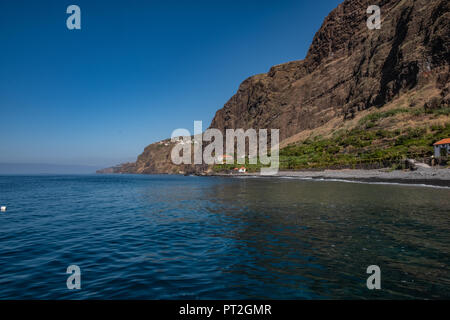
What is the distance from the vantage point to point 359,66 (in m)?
131

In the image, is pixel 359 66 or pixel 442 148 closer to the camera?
pixel 442 148

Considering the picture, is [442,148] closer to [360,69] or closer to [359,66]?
[360,69]

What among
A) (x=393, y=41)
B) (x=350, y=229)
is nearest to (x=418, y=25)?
(x=393, y=41)

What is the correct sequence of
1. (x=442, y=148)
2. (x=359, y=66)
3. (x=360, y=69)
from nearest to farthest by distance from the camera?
1. (x=442, y=148)
2. (x=360, y=69)
3. (x=359, y=66)

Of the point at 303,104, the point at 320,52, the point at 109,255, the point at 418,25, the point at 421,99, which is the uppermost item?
the point at 320,52

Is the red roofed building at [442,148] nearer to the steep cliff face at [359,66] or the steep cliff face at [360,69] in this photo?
the steep cliff face at [360,69]

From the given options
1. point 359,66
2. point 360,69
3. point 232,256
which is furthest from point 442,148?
point 359,66

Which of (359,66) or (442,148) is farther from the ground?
(359,66)

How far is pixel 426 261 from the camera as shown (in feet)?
30.8

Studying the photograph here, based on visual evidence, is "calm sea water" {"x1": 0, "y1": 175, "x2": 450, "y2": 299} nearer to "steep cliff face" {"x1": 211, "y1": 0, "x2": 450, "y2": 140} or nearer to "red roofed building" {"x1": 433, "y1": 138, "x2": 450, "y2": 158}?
"red roofed building" {"x1": 433, "y1": 138, "x2": 450, "y2": 158}

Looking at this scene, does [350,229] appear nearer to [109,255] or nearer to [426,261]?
[426,261]

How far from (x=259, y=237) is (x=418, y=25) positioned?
121 m

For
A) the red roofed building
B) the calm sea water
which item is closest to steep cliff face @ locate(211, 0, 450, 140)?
the red roofed building

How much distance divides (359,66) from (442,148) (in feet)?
290
